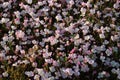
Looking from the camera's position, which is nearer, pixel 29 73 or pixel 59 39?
pixel 29 73

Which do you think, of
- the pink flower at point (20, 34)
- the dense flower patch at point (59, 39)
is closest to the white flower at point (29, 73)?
the dense flower patch at point (59, 39)

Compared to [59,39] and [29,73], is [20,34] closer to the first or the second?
[59,39]

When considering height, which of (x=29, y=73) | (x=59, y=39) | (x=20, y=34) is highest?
(x=20, y=34)

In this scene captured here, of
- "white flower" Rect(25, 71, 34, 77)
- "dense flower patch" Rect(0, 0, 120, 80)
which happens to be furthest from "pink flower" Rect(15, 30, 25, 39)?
"white flower" Rect(25, 71, 34, 77)

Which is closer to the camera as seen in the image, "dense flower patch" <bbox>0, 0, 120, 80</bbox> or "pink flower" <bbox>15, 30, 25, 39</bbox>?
"dense flower patch" <bbox>0, 0, 120, 80</bbox>

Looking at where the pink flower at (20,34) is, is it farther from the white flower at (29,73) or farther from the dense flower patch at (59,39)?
the white flower at (29,73)

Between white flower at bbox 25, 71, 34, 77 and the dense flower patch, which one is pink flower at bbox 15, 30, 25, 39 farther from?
white flower at bbox 25, 71, 34, 77

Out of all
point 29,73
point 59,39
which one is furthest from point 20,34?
point 29,73

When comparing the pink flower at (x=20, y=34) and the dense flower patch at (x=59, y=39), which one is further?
the pink flower at (x=20, y=34)
